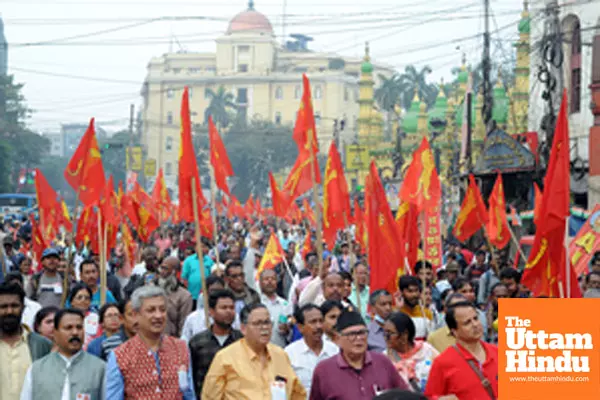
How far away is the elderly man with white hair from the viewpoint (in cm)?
576

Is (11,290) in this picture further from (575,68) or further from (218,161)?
(575,68)

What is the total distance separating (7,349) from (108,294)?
3.90 m

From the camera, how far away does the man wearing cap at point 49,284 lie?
10105 millimetres

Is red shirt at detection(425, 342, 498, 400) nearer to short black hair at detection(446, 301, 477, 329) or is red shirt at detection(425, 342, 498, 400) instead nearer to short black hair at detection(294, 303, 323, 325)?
short black hair at detection(446, 301, 477, 329)

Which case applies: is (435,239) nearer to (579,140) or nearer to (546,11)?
(579,140)

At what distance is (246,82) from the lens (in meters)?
121

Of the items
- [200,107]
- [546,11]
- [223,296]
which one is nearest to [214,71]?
[200,107]

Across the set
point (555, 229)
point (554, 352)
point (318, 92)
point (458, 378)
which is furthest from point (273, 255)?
point (318, 92)

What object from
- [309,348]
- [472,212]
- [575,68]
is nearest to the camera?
[309,348]

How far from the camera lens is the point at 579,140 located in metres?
25.0

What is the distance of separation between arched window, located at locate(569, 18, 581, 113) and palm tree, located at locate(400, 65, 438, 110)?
65.5 metres

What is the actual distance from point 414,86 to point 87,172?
81922 millimetres

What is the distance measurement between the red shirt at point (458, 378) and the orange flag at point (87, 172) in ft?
22.9

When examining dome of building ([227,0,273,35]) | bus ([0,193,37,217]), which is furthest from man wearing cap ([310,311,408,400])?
dome of building ([227,0,273,35])
